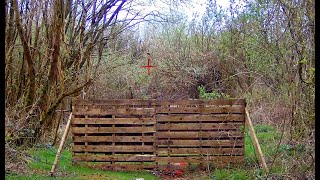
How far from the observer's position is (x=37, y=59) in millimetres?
10227

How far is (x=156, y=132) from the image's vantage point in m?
8.31

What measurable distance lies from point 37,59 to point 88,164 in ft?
11.6

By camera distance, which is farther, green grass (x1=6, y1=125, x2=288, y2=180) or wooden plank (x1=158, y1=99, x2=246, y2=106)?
wooden plank (x1=158, y1=99, x2=246, y2=106)

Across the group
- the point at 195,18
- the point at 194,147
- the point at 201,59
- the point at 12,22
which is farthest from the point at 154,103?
the point at 195,18

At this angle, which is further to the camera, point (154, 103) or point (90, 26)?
point (90, 26)

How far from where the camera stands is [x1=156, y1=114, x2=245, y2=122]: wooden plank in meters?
8.15

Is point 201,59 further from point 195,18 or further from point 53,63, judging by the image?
point 53,63

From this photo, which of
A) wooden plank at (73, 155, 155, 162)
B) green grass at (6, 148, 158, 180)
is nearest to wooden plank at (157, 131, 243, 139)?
wooden plank at (73, 155, 155, 162)

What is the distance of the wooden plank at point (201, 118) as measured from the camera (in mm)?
8148

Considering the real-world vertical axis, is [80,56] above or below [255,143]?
above

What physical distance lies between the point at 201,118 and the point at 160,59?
8513 millimetres

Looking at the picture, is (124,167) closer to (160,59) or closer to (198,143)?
(198,143)

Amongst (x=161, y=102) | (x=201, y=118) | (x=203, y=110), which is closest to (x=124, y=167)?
(x=161, y=102)

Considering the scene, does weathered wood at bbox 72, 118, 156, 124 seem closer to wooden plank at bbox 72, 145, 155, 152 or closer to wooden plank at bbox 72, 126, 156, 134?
wooden plank at bbox 72, 126, 156, 134
